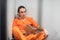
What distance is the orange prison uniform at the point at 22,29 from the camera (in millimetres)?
1354

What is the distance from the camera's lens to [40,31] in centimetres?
138

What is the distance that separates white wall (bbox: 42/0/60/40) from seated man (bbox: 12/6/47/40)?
0.21 ft

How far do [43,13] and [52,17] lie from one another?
3.8 inches

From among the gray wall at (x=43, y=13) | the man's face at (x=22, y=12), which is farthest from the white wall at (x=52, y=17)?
the man's face at (x=22, y=12)

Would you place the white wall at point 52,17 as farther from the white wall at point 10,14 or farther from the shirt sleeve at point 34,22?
the white wall at point 10,14

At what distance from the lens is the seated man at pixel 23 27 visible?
53.4 inches

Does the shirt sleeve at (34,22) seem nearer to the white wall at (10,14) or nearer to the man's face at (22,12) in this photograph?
the man's face at (22,12)

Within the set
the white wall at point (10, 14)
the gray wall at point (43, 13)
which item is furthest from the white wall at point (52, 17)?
the white wall at point (10, 14)

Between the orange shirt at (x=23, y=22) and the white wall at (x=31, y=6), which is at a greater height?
the white wall at (x=31, y=6)

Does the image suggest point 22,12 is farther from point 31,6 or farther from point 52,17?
point 52,17

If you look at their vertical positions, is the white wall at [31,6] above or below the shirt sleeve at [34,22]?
above

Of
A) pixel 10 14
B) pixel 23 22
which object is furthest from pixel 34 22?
pixel 10 14

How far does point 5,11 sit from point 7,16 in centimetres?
5

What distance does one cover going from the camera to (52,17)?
140 cm
